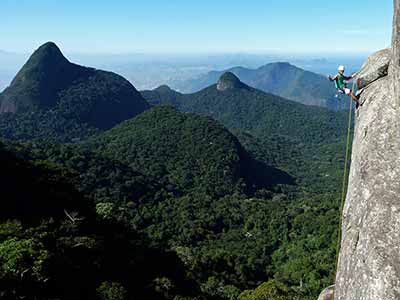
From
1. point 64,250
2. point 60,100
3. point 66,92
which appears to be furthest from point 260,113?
point 64,250

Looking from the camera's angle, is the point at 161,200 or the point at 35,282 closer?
the point at 35,282

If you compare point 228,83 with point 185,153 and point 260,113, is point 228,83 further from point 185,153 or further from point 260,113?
point 185,153

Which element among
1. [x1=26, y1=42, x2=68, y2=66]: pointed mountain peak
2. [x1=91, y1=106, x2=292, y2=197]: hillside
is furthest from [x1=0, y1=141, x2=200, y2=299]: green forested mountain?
[x1=26, y1=42, x2=68, y2=66]: pointed mountain peak

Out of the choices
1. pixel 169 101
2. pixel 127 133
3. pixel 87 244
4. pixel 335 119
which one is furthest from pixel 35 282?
pixel 169 101

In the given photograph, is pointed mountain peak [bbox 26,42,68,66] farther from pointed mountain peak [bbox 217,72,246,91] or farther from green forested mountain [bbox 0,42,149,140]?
pointed mountain peak [bbox 217,72,246,91]

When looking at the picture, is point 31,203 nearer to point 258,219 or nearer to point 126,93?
point 258,219
